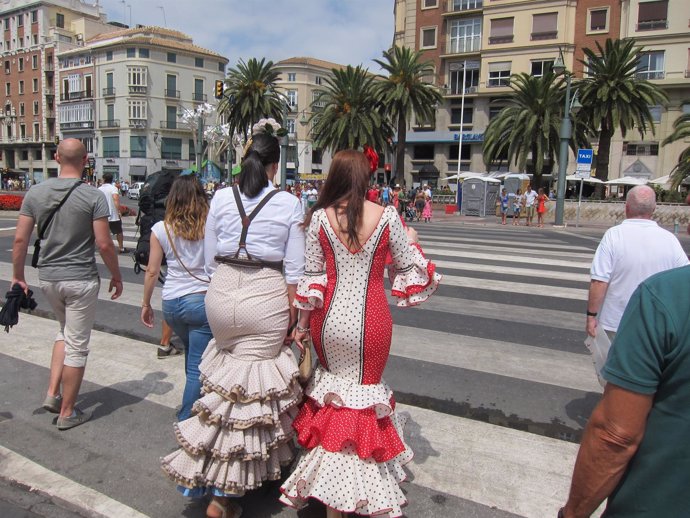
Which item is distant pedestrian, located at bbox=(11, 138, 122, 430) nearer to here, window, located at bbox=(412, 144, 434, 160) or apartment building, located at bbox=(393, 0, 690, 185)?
apartment building, located at bbox=(393, 0, 690, 185)

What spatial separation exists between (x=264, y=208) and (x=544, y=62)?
49.5 m

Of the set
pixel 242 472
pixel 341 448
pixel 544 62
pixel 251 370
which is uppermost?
pixel 544 62

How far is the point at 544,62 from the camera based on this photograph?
4612cm

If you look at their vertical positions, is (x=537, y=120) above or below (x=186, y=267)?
above

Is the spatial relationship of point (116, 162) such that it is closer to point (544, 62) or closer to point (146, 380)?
point (544, 62)

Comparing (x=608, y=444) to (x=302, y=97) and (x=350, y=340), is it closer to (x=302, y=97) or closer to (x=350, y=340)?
(x=350, y=340)

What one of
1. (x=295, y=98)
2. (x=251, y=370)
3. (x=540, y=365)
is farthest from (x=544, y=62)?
(x=251, y=370)

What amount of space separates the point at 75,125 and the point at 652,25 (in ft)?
217

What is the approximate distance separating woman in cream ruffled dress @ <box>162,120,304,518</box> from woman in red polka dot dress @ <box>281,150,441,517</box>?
12 centimetres

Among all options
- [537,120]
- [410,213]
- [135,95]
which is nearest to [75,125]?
[135,95]

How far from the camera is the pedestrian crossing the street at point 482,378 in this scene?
127 inches

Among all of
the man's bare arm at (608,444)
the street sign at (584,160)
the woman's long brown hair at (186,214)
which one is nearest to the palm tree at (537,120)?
the street sign at (584,160)

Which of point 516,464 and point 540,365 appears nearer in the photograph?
point 516,464

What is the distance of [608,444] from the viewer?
150 cm
